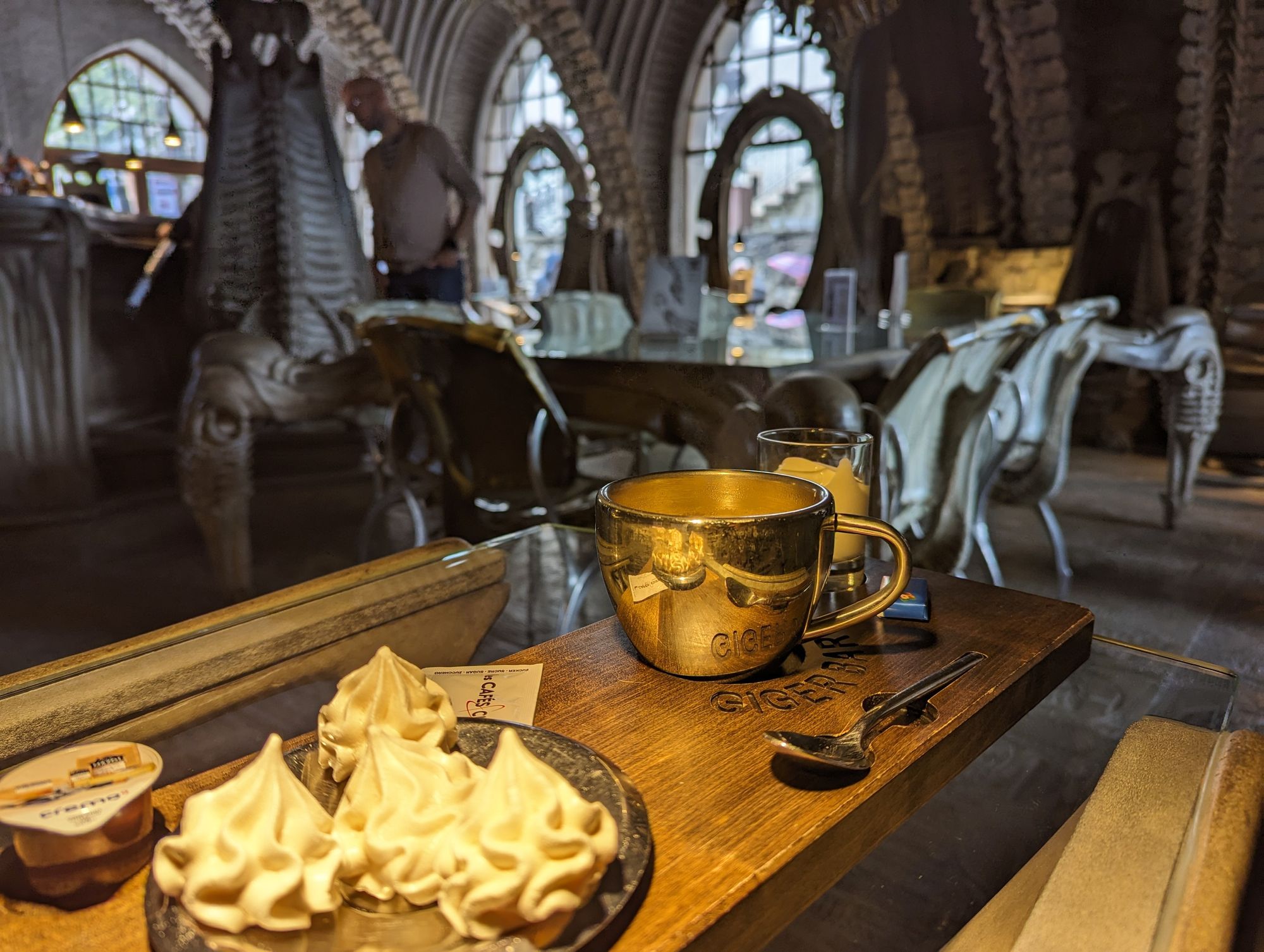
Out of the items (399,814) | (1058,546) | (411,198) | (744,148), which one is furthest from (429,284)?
(744,148)

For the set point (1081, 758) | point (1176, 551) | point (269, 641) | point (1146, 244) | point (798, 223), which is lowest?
point (1176, 551)

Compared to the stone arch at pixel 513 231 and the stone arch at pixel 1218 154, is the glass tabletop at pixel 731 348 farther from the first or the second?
the stone arch at pixel 1218 154

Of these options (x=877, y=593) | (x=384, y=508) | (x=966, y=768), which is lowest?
(x=384, y=508)

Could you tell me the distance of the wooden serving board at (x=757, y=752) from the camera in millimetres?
337

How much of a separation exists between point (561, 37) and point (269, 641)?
6.88 m

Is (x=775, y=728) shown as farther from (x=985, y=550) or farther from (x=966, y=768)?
(x=985, y=550)

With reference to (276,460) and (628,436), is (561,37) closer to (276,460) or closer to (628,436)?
(628,436)

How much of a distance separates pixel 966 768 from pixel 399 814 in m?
0.36

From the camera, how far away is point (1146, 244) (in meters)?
A: 3.81

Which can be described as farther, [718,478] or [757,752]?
[718,478]

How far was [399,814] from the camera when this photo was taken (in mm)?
328

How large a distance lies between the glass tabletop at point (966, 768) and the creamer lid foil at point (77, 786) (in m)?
0.10

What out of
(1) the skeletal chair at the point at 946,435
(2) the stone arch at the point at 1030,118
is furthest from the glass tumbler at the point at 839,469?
(2) the stone arch at the point at 1030,118

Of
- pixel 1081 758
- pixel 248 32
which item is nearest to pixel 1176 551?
pixel 1081 758
